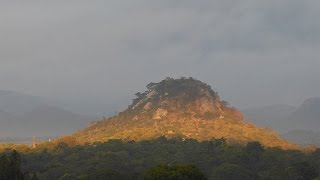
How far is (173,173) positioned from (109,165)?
61421mm

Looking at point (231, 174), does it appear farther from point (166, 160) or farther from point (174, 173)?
point (174, 173)

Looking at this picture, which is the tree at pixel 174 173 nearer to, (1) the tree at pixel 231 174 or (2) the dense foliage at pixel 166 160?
(2) the dense foliage at pixel 166 160

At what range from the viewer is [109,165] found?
12625 cm

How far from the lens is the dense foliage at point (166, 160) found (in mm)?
114938

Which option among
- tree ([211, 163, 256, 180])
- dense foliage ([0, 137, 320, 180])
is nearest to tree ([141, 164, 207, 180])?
dense foliage ([0, 137, 320, 180])

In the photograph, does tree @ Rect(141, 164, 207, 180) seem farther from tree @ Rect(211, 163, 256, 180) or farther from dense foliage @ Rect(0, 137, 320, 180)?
tree @ Rect(211, 163, 256, 180)

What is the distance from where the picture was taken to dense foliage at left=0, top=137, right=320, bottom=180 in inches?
4525

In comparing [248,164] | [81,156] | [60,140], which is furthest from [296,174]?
[60,140]

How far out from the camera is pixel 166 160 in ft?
457

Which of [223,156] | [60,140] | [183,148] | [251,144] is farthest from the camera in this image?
[60,140]

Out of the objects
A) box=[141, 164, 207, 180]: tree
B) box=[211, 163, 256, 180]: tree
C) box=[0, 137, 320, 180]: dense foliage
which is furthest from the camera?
box=[211, 163, 256, 180]: tree

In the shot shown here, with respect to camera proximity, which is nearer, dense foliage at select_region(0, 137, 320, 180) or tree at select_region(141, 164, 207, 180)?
tree at select_region(141, 164, 207, 180)

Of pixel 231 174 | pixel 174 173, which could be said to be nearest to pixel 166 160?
pixel 231 174

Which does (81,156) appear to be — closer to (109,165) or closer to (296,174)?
(109,165)
